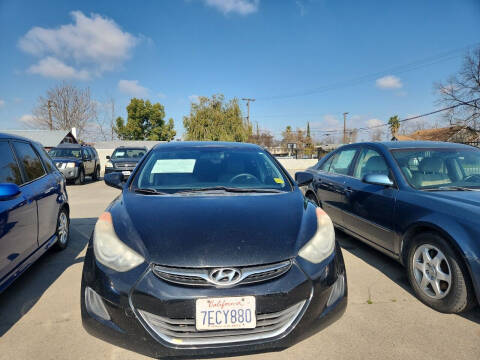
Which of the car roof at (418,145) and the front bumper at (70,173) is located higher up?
the car roof at (418,145)

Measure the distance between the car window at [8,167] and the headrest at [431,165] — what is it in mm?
4183

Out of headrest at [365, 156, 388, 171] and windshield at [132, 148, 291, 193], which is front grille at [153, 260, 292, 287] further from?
headrest at [365, 156, 388, 171]

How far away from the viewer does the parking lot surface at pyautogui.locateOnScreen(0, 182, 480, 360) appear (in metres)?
1.98

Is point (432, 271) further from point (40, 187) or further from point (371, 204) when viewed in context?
point (40, 187)

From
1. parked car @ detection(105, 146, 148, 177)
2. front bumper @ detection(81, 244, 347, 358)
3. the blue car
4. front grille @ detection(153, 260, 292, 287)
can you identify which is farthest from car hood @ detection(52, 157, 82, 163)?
front grille @ detection(153, 260, 292, 287)

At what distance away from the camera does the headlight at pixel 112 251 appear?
5.47 ft

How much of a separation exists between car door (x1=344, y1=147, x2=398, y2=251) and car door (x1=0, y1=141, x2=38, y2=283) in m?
3.46

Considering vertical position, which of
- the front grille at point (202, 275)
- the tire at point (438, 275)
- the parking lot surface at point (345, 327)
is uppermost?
Result: the front grille at point (202, 275)

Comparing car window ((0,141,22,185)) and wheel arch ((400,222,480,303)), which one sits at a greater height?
car window ((0,141,22,185))

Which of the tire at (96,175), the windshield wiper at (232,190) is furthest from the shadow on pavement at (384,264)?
the tire at (96,175)

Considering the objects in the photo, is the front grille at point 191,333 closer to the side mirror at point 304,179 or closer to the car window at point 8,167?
the side mirror at point 304,179

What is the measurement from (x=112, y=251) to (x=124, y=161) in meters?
11.5

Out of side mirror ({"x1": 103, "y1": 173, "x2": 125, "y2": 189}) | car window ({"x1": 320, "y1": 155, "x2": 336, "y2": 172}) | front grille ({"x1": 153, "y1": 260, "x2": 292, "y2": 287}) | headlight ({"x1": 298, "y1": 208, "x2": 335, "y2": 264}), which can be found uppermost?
car window ({"x1": 320, "y1": 155, "x2": 336, "y2": 172})

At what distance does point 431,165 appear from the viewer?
10.9 feet
